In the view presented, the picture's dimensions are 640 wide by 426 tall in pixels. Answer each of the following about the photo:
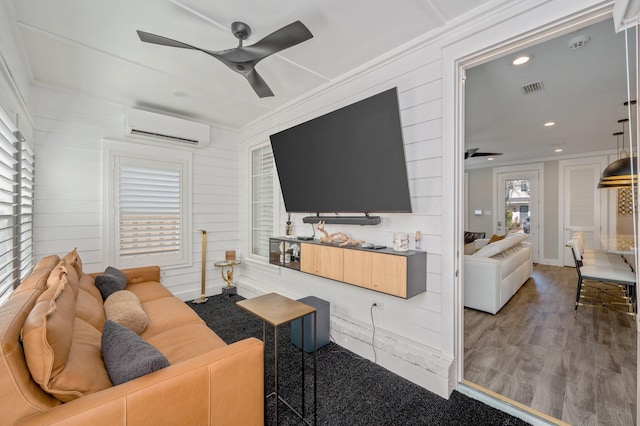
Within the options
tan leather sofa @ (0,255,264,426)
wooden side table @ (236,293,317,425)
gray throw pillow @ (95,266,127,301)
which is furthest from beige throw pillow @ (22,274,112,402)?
gray throw pillow @ (95,266,127,301)

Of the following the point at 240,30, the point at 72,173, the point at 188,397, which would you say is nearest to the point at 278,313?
the point at 188,397

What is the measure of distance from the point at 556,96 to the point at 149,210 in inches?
212

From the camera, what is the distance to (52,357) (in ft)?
3.24

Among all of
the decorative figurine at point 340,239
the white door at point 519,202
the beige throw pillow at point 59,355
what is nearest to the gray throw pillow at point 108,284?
the beige throw pillow at point 59,355

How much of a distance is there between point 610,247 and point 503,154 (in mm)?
3146

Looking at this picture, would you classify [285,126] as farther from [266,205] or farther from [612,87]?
[612,87]

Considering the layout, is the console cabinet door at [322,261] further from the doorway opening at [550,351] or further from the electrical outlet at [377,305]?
the doorway opening at [550,351]

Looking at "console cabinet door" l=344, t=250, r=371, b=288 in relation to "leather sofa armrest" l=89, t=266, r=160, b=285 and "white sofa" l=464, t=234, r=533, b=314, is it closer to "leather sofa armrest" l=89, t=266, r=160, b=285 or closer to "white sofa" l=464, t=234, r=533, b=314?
"white sofa" l=464, t=234, r=533, b=314

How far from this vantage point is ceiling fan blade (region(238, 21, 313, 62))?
167 centimetres

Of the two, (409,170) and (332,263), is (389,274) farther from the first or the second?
(409,170)

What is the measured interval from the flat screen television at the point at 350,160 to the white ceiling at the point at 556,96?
1.24 metres

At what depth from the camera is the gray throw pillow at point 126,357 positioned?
1.17m

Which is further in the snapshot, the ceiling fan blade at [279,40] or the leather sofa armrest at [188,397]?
the ceiling fan blade at [279,40]

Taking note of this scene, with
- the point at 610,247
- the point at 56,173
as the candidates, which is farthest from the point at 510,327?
the point at 56,173
